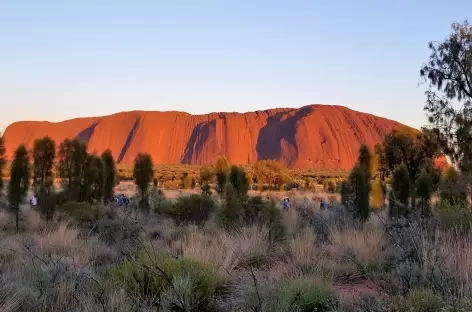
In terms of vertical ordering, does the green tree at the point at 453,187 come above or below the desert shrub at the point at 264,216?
above

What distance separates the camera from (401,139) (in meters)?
31.2

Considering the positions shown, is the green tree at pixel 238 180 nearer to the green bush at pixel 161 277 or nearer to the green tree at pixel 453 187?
the green tree at pixel 453 187

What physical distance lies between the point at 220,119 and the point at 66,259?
13795cm

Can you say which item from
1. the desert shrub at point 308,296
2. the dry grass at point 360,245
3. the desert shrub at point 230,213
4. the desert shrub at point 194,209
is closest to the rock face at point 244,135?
the desert shrub at point 194,209

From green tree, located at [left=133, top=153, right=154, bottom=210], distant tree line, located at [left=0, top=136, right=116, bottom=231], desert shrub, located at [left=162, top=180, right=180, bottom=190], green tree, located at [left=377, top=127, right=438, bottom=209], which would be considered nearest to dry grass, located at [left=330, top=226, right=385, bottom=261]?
distant tree line, located at [left=0, top=136, right=116, bottom=231]

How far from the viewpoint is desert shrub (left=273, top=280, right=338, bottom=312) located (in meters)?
5.34

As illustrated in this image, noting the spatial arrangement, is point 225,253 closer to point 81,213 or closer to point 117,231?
point 117,231

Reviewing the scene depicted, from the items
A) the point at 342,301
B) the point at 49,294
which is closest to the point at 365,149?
the point at 342,301

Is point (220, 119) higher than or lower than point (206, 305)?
higher

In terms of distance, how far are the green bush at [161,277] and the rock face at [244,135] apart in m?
114

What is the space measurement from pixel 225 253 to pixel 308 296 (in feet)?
9.90

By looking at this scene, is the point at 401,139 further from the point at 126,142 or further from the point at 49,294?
the point at 126,142

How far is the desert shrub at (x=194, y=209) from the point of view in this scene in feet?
55.2

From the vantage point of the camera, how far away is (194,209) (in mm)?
16984
